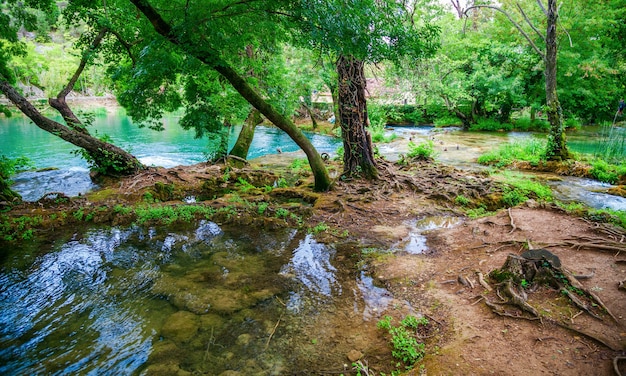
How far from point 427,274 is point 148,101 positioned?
27.1 ft

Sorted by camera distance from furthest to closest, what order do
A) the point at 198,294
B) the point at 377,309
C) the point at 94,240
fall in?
the point at 94,240, the point at 198,294, the point at 377,309

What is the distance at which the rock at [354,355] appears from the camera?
3.51 metres

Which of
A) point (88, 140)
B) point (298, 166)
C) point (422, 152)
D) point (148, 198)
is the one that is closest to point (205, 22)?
point (148, 198)

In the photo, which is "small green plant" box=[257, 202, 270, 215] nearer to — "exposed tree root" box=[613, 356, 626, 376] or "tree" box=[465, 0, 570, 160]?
"exposed tree root" box=[613, 356, 626, 376]

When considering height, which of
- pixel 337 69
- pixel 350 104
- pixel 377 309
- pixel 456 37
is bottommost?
pixel 377 309

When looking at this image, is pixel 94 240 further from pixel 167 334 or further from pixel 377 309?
pixel 377 309

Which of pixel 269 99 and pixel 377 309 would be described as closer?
pixel 377 309

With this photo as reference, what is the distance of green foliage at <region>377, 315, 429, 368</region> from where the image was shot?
3.49 metres

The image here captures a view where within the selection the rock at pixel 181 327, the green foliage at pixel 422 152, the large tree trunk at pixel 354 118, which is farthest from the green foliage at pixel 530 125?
the rock at pixel 181 327

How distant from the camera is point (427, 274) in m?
5.09

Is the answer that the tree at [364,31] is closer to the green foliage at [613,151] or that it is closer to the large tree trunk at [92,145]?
the large tree trunk at [92,145]

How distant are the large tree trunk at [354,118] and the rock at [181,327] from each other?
6512 mm

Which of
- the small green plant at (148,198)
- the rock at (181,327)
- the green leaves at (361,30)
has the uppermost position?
the green leaves at (361,30)

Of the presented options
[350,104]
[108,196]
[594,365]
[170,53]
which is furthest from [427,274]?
[108,196]
